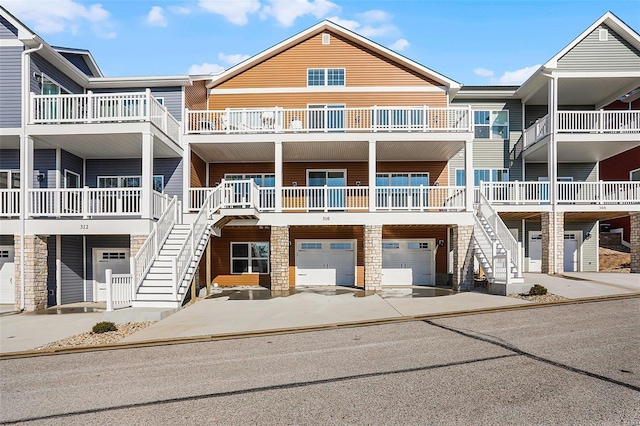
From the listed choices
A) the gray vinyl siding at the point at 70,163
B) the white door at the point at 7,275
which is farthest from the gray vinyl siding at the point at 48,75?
the white door at the point at 7,275

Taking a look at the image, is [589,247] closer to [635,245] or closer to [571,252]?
[571,252]

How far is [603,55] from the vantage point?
19984 mm

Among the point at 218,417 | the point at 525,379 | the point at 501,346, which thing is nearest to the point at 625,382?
the point at 525,379

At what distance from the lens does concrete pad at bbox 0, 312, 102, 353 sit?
368 inches

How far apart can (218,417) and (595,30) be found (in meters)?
23.7

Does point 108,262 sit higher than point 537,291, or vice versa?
point 108,262

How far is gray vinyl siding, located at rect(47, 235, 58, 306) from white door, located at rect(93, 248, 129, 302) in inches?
67.4

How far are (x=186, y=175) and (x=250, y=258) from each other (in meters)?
5.01

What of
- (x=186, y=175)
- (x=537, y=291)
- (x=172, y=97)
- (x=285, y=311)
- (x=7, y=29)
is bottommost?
(x=285, y=311)

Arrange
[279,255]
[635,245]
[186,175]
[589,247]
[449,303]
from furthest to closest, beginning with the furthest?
[589,247] < [635,245] < [186,175] < [279,255] < [449,303]

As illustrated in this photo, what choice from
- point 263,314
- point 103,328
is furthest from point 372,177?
point 103,328

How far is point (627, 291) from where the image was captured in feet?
43.6

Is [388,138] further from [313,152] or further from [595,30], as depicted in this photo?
[595,30]

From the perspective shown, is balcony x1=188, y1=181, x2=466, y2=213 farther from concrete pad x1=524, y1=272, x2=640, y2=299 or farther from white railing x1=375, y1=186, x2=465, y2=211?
concrete pad x1=524, y1=272, x2=640, y2=299
